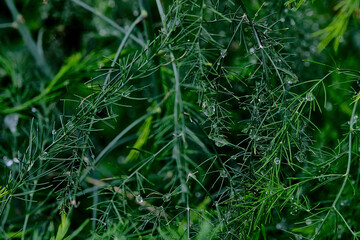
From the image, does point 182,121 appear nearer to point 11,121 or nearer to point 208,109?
point 208,109

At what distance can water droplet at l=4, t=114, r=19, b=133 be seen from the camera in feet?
2.68

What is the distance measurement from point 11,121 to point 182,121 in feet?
1.97

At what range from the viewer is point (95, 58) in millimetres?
825

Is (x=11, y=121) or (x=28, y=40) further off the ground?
(x=28, y=40)

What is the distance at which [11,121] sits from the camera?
0.83 metres

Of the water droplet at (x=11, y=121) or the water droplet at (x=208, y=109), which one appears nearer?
the water droplet at (x=208, y=109)

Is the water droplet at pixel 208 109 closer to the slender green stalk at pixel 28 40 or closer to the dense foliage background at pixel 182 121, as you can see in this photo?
the dense foliage background at pixel 182 121

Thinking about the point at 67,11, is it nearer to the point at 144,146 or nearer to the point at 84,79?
the point at 84,79

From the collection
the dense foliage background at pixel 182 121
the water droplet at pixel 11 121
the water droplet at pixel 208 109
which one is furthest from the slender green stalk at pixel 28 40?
the water droplet at pixel 208 109

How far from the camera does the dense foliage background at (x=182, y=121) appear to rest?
0.42 meters

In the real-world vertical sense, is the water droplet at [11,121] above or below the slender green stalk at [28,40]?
below

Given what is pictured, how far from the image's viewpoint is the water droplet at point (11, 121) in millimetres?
816

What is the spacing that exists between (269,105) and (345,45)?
0.67m

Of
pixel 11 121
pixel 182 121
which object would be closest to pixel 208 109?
pixel 182 121
